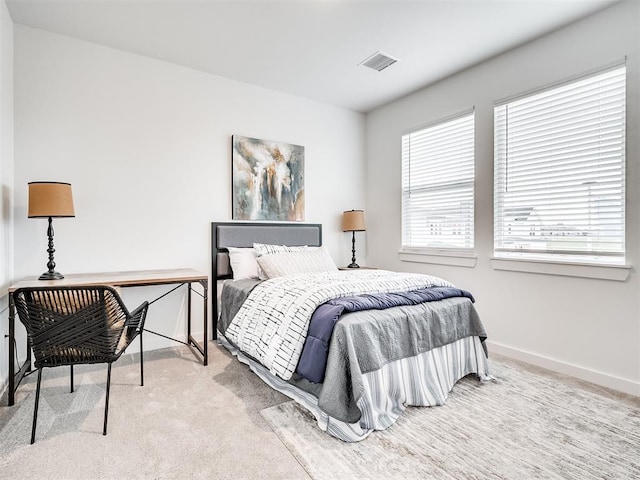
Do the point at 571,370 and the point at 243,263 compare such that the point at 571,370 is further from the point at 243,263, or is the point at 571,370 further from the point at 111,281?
the point at 111,281

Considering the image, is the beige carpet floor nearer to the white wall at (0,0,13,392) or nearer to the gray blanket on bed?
the gray blanket on bed

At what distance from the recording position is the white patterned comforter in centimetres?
217

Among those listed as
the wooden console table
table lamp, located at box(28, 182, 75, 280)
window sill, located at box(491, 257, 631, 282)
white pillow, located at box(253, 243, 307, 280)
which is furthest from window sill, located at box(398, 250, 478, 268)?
table lamp, located at box(28, 182, 75, 280)

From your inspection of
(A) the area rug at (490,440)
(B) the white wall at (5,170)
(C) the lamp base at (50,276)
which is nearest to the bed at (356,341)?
(A) the area rug at (490,440)

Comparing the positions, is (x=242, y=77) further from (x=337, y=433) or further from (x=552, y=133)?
(x=337, y=433)

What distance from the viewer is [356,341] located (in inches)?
77.8

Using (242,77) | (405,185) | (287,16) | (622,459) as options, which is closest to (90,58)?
(242,77)

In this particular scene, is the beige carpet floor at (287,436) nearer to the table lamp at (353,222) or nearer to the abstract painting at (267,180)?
the abstract painting at (267,180)

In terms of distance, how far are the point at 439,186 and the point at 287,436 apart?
297 cm

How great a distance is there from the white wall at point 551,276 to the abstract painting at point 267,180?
1.49 metres

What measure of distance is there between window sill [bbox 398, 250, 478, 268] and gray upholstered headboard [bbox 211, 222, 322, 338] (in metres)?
1.20

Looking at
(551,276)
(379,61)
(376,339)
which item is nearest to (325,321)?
(376,339)

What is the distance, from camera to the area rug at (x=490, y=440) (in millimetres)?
1642

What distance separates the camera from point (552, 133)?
2922 millimetres
